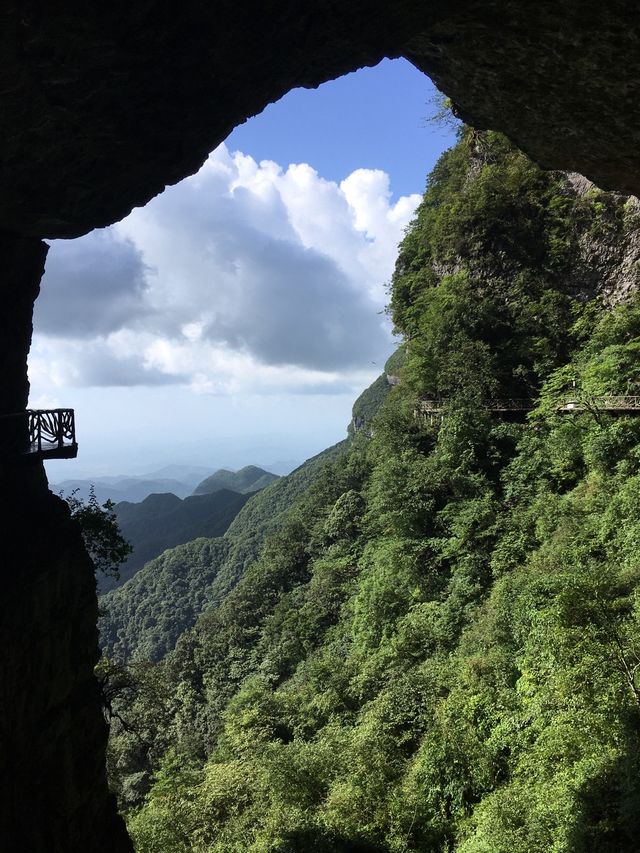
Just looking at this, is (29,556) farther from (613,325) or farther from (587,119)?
(613,325)

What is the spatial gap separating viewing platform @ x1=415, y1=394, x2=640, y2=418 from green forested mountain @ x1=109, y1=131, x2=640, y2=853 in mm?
206

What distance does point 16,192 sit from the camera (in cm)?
669

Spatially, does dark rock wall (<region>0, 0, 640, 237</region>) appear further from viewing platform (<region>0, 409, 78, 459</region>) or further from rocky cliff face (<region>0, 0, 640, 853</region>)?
viewing platform (<region>0, 409, 78, 459</region>)

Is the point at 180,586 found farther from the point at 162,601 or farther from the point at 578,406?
the point at 578,406

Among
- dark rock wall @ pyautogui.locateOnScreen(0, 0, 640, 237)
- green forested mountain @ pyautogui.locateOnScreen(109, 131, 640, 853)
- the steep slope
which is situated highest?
dark rock wall @ pyautogui.locateOnScreen(0, 0, 640, 237)

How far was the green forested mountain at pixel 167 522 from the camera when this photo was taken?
349 feet

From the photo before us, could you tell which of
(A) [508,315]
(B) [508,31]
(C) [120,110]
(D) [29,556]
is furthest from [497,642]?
(A) [508,315]

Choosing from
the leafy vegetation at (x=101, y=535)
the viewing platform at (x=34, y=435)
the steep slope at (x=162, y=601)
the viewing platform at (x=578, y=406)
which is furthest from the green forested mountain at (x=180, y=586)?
the viewing platform at (x=34, y=435)

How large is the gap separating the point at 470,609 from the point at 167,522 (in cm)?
12894

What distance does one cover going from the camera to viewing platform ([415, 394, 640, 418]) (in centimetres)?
1448

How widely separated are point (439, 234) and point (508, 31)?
17984 millimetres

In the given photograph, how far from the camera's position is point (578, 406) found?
611 inches

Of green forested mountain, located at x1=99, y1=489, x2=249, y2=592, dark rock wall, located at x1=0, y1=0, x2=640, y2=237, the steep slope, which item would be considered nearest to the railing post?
dark rock wall, located at x1=0, y1=0, x2=640, y2=237

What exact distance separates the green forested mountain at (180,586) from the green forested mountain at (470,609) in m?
35.3
